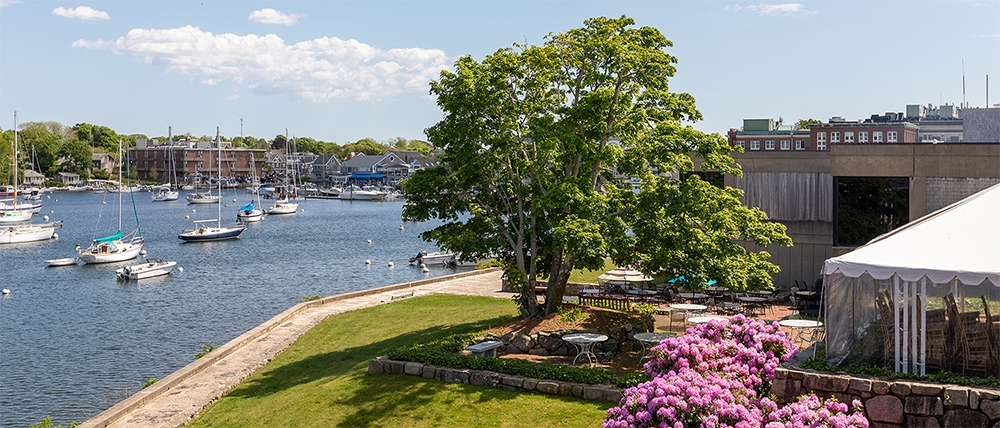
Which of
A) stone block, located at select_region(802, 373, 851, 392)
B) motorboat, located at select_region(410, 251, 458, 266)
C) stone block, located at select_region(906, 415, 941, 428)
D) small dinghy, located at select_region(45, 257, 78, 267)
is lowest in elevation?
small dinghy, located at select_region(45, 257, 78, 267)

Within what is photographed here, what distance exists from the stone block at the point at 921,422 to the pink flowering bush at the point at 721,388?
1106 mm

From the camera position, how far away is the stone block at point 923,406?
12.4 meters

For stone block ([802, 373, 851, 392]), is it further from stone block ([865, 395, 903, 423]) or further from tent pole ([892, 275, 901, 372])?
tent pole ([892, 275, 901, 372])

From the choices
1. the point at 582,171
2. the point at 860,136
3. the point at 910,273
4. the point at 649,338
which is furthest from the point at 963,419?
the point at 860,136

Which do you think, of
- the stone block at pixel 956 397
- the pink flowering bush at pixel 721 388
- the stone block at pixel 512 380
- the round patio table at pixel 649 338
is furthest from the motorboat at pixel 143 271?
the stone block at pixel 956 397

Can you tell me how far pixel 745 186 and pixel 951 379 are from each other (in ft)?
68.0

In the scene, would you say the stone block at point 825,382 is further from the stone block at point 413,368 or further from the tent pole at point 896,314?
the stone block at point 413,368

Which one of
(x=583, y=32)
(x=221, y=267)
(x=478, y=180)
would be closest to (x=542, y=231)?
(x=478, y=180)

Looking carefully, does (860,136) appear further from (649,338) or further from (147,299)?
(649,338)

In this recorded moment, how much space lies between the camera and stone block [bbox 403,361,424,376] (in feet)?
67.0

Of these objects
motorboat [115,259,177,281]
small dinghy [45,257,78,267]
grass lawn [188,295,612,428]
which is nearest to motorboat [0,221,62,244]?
small dinghy [45,257,78,267]

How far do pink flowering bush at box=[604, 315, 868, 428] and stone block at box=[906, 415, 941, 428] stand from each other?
1106 millimetres

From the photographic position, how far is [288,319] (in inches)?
1294

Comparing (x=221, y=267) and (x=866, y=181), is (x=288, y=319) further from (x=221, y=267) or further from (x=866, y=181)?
A: (x=221, y=267)
